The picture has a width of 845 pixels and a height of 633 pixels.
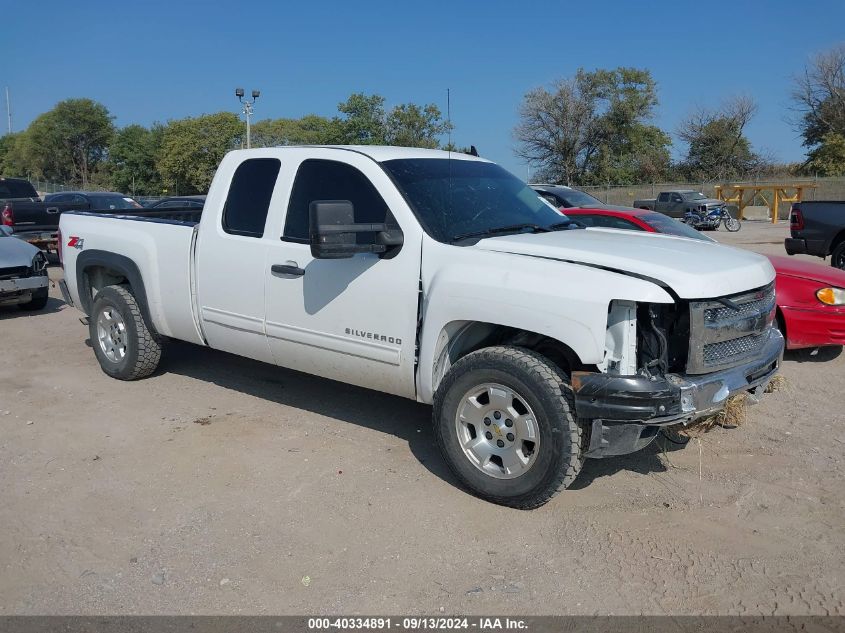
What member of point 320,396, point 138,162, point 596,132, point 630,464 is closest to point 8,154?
point 138,162

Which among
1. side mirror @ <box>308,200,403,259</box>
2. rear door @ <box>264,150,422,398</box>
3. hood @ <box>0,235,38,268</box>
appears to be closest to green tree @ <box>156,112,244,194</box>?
hood @ <box>0,235,38,268</box>

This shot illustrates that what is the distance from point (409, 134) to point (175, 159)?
42.8 metres

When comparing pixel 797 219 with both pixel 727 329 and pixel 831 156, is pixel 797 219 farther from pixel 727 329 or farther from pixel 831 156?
pixel 831 156

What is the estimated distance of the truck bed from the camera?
610 cm

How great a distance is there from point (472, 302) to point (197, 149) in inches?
2400

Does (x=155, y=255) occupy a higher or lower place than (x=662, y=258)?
lower

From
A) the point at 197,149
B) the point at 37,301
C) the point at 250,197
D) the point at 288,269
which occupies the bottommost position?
the point at 37,301

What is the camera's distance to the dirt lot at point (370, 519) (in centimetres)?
355

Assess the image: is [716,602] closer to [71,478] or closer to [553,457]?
[553,457]

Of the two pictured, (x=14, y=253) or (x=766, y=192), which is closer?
(x=14, y=253)

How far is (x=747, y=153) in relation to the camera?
57.0m

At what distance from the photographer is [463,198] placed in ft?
16.9

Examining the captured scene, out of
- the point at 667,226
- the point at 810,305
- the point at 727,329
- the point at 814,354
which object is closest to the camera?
the point at 727,329

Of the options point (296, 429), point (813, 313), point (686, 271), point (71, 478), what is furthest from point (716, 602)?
point (813, 313)
